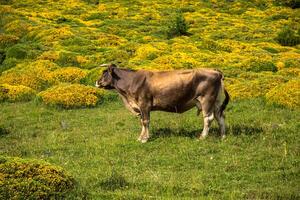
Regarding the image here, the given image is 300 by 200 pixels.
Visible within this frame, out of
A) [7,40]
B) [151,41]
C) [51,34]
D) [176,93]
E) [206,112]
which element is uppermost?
[176,93]

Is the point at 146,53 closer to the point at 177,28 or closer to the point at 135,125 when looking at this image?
the point at 177,28

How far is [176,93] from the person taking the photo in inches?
723

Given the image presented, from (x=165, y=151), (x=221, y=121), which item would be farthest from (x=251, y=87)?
(x=165, y=151)

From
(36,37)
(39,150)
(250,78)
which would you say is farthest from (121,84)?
(36,37)

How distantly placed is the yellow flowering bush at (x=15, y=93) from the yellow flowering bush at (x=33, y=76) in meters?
1.55

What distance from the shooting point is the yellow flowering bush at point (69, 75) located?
32.1 metres

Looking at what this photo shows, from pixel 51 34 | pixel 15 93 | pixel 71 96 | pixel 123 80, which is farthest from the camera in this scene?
pixel 51 34

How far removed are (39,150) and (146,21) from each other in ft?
160

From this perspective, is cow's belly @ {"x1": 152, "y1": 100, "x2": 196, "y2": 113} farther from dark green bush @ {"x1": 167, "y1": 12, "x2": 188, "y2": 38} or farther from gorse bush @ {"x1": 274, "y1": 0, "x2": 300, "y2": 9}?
gorse bush @ {"x1": 274, "y1": 0, "x2": 300, "y2": 9}

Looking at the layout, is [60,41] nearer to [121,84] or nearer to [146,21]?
[146,21]

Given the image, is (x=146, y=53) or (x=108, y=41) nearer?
(x=146, y=53)

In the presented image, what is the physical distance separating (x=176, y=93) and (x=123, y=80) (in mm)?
2323

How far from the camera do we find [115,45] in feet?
152

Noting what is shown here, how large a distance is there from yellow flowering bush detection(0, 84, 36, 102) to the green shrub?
55.8 ft
